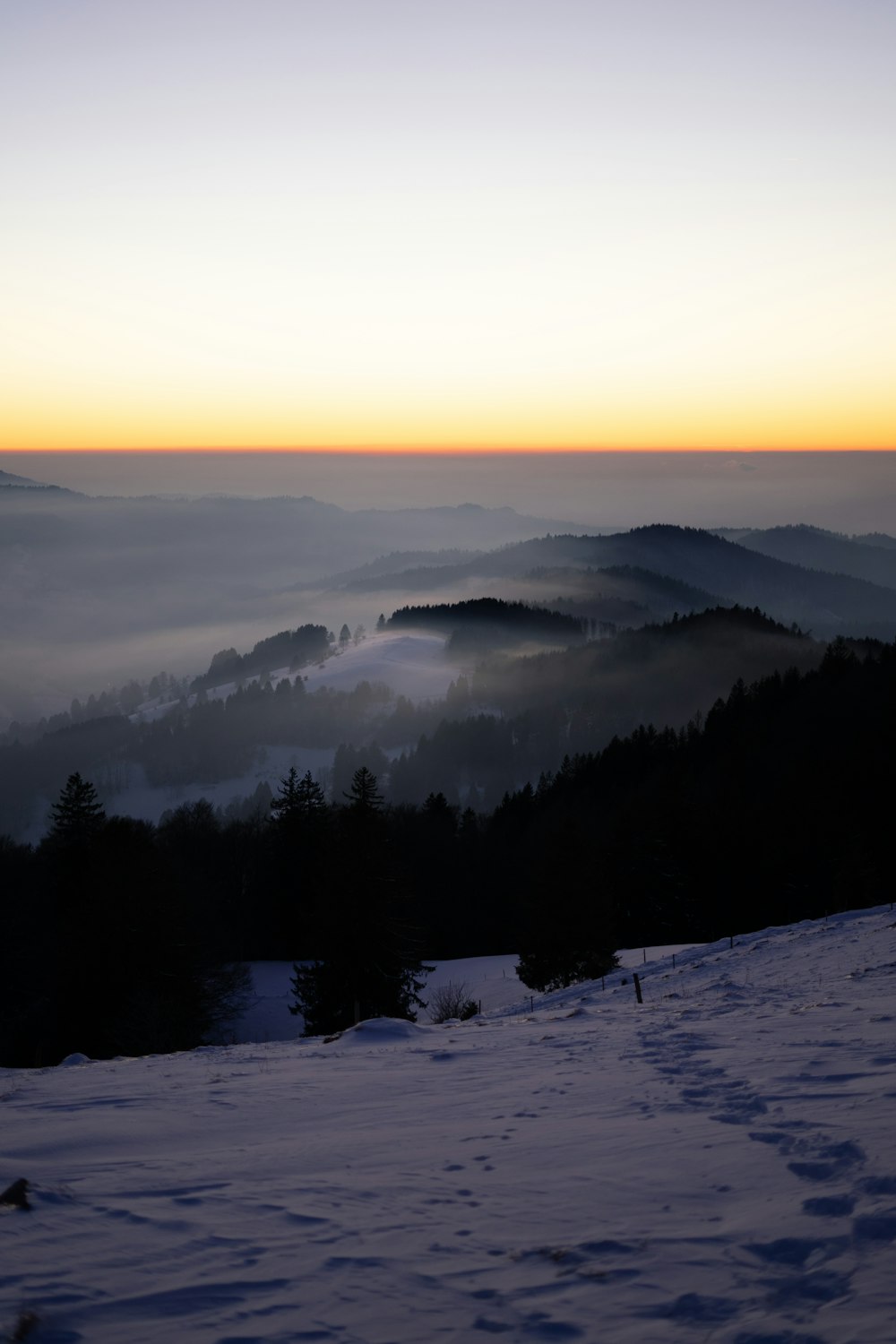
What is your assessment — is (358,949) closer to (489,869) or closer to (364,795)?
(364,795)

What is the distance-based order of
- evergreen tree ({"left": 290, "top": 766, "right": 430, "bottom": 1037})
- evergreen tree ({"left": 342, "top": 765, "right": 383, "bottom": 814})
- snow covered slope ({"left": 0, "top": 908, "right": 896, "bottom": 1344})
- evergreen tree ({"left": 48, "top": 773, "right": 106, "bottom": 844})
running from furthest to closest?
1. evergreen tree ({"left": 48, "top": 773, "right": 106, "bottom": 844})
2. evergreen tree ({"left": 342, "top": 765, "right": 383, "bottom": 814})
3. evergreen tree ({"left": 290, "top": 766, "right": 430, "bottom": 1037})
4. snow covered slope ({"left": 0, "top": 908, "right": 896, "bottom": 1344})

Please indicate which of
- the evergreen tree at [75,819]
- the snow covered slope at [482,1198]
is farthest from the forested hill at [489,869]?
the snow covered slope at [482,1198]

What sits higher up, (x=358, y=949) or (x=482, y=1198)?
(x=482, y=1198)

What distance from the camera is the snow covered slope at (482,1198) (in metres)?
4.59

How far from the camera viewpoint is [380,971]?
2998cm

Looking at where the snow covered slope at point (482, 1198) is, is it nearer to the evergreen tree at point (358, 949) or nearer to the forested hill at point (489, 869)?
the evergreen tree at point (358, 949)

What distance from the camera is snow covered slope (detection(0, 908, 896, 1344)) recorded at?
15.1 feet

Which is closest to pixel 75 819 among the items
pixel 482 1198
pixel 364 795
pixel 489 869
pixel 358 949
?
pixel 364 795

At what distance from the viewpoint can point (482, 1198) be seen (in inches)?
243

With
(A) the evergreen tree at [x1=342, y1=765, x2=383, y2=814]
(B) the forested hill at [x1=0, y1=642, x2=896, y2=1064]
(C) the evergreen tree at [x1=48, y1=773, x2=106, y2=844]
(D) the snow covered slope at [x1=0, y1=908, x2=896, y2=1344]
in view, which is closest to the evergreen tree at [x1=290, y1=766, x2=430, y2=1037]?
(B) the forested hill at [x1=0, y1=642, x2=896, y2=1064]

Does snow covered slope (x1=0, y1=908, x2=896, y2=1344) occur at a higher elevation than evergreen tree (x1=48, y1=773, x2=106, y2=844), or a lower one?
higher

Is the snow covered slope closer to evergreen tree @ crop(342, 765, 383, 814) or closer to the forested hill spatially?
evergreen tree @ crop(342, 765, 383, 814)

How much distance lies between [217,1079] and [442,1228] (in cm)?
633

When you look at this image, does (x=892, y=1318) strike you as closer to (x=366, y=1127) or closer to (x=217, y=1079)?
(x=366, y=1127)
